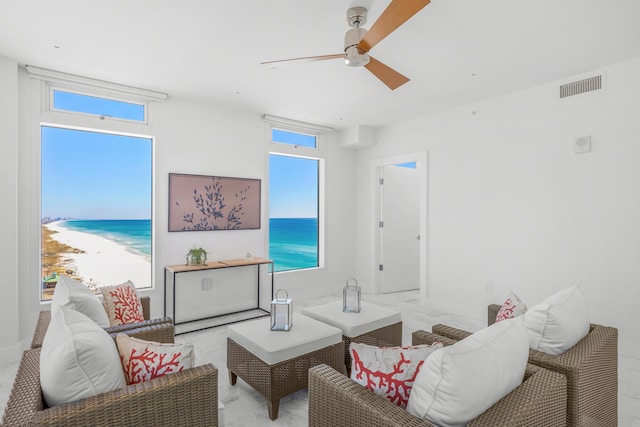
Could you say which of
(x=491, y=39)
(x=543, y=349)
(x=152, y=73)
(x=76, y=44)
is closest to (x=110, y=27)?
(x=76, y=44)

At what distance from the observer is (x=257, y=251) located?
15.4 feet

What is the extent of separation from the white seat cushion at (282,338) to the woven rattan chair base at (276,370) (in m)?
0.03

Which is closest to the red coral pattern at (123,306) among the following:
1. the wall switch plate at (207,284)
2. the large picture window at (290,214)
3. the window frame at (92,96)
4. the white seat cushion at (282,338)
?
the white seat cushion at (282,338)

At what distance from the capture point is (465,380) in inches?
43.7

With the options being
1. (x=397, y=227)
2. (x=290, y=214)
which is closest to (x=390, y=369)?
(x=397, y=227)

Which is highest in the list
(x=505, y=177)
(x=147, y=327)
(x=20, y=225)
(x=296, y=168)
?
(x=296, y=168)

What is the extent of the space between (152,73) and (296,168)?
411 cm

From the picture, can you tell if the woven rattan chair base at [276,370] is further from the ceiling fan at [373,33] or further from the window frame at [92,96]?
the window frame at [92,96]

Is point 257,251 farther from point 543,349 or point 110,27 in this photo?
point 543,349

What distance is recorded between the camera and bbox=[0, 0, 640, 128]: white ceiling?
2287 mm

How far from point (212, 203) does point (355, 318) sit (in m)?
2.44

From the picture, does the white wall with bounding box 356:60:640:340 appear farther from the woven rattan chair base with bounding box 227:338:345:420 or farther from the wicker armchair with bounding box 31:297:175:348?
the wicker armchair with bounding box 31:297:175:348

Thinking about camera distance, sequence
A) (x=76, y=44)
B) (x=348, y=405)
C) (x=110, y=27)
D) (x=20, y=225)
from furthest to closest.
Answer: (x=20, y=225), (x=76, y=44), (x=110, y=27), (x=348, y=405)

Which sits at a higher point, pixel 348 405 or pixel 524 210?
pixel 524 210
